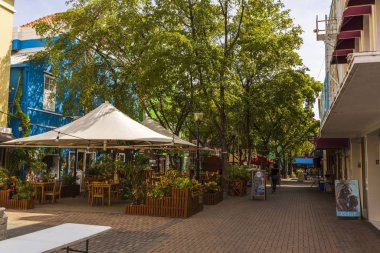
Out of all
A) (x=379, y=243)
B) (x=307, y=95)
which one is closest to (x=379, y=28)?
(x=379, y=243)

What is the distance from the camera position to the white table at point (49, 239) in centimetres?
459

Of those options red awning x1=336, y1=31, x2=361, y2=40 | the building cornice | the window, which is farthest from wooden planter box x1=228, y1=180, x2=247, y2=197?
the building cornice

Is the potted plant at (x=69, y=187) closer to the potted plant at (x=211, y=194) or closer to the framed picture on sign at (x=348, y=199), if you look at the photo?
the potted plant at (x=211, y=194)

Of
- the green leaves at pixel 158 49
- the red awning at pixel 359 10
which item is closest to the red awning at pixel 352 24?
the red awning at pixel 359 10

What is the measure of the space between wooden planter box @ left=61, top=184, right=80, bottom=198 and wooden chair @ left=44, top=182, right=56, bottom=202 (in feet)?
5.98

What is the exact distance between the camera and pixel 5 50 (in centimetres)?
1756

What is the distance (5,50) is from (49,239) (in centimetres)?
1461

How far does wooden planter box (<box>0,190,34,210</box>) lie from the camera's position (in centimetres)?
1277

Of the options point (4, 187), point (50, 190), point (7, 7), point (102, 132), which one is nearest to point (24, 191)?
point (4, 187)

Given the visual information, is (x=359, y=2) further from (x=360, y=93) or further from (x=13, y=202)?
(x=13, y=202)

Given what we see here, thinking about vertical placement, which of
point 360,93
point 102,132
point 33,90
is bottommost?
point 102,132

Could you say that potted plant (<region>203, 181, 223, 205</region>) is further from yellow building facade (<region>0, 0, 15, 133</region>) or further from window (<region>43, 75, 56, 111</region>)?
window (<region>43, 75, 56, 111</region>)

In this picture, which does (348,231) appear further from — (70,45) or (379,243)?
(70,45)

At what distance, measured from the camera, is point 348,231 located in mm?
10148
